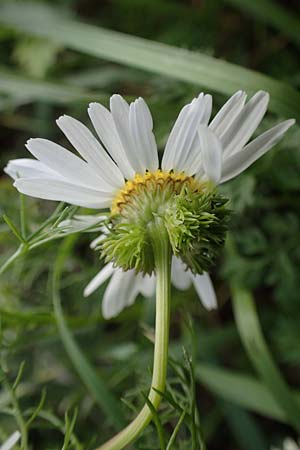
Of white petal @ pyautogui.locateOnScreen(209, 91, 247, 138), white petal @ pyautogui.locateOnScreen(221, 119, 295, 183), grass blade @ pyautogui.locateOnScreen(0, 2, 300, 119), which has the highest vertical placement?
grass blade @ pyautogui.locateOnScreen(0, 2, 300, 119)

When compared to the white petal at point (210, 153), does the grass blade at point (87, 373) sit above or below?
below

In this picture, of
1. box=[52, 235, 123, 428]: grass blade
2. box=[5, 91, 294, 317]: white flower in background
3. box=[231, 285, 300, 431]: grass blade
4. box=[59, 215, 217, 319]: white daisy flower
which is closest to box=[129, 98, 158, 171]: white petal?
box=[5, 91, 294, 317]: white flower in background

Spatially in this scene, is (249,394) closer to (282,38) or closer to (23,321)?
(23,321)

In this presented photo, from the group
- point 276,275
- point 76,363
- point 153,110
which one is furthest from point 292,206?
point 76,363

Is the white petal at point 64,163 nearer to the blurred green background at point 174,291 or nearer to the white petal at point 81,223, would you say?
the white petal at point 81,223

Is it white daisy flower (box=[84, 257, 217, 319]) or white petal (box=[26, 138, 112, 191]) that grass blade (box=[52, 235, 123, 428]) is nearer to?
white daisy flower (box=[84, 257, 217, 319])

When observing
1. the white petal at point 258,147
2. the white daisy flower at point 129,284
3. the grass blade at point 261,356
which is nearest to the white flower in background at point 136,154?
the white petal at point 258,147
